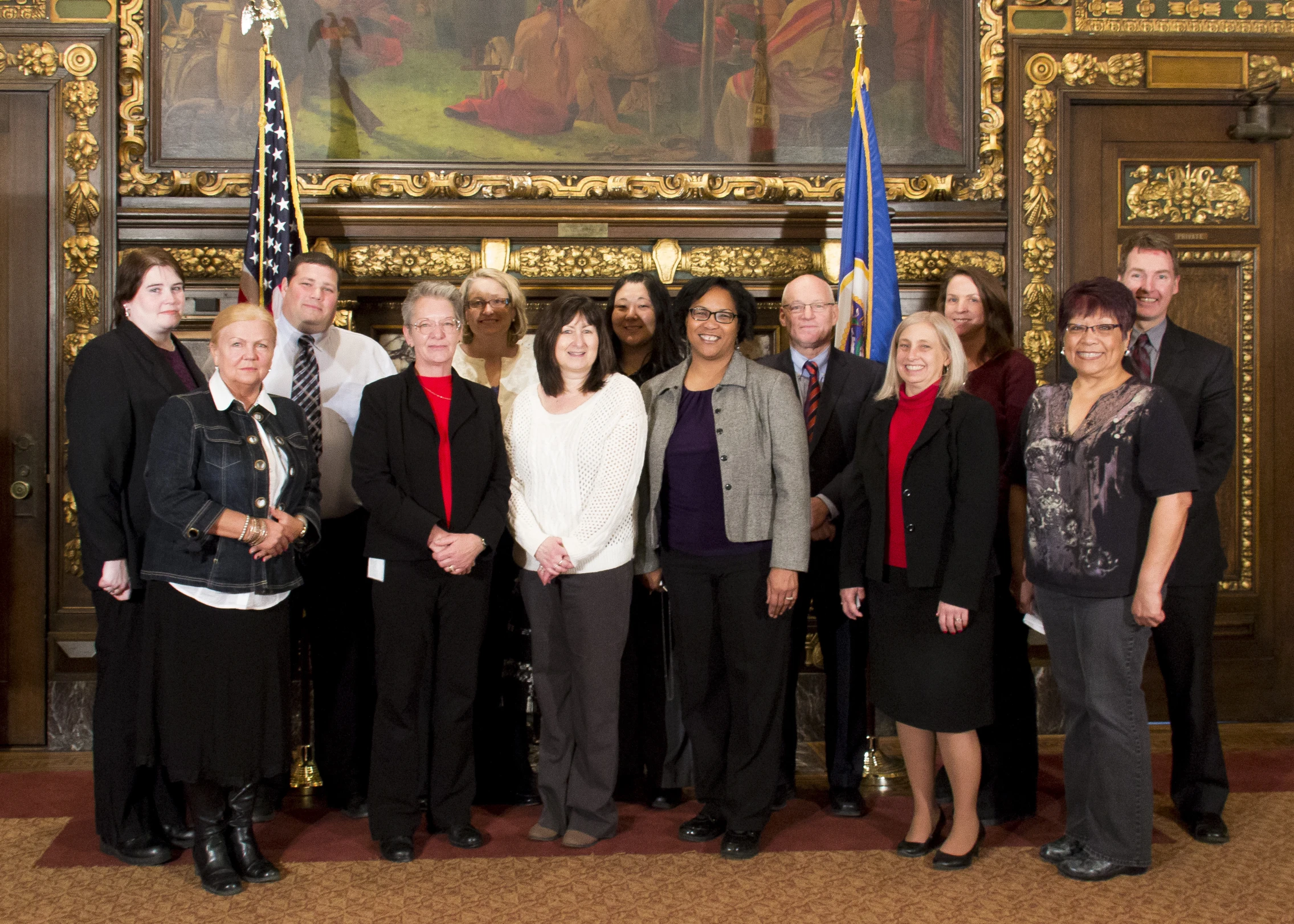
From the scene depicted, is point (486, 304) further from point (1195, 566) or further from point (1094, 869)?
point (1094, 869)

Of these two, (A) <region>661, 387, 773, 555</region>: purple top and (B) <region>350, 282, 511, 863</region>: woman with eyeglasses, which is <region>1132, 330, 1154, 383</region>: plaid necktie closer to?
(A) <region>661, 387, 773, 555</region>: purple top

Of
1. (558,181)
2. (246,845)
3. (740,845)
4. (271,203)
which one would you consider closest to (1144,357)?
(740,845)

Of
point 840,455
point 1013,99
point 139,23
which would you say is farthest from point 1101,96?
point 139,23

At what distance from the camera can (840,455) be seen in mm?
3787

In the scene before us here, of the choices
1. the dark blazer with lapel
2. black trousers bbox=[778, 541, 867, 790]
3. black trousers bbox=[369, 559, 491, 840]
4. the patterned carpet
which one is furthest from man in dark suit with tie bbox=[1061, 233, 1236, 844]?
black trousers bbox=[369, 559, 491, 840]

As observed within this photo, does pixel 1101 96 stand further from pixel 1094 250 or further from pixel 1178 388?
pixel 1178 388

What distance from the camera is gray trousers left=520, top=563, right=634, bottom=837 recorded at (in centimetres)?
342

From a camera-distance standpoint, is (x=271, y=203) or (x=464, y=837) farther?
(x=271, y=203)

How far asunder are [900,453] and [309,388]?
197 cm

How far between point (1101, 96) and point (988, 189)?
Result: 2.05ft

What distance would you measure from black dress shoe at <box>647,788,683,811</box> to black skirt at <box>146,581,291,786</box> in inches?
53.4

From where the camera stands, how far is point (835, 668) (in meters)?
3.81

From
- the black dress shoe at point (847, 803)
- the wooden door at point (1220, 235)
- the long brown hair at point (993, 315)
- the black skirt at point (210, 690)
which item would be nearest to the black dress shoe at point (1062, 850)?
the black dress shoe at point (847, 803)

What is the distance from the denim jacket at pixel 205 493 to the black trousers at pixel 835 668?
167 cm
